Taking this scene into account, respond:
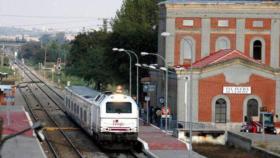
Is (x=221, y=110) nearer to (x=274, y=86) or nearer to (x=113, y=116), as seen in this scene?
(x=274, y=86)

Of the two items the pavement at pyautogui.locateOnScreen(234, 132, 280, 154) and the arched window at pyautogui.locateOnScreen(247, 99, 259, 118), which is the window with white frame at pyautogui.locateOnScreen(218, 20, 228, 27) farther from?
the pavement at pyautogui.locateOnScreen(234, 132, 280, 154)

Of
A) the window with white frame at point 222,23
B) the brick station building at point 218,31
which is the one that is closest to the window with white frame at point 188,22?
the brick station building at point 218,31

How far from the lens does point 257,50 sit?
71.1m

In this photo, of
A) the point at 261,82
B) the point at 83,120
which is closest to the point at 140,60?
the point at 261,82

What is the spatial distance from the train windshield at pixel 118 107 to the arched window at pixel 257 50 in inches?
1268

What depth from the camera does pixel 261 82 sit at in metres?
→ 62.7

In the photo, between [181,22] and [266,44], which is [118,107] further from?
[266,44]

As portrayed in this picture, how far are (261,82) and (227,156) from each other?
22505 mm

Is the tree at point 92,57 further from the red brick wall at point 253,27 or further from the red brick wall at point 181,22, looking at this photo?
the red brick wall at point 253,27

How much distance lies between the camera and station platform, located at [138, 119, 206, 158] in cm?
3703

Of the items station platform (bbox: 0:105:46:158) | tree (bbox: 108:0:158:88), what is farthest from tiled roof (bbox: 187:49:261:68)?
tree (bbox: 108:0:158:88)

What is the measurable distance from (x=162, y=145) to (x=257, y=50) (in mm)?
32287

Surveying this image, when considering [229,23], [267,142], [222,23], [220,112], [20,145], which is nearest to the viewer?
[20,145]

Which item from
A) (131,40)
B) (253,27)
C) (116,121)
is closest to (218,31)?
(253,27)
